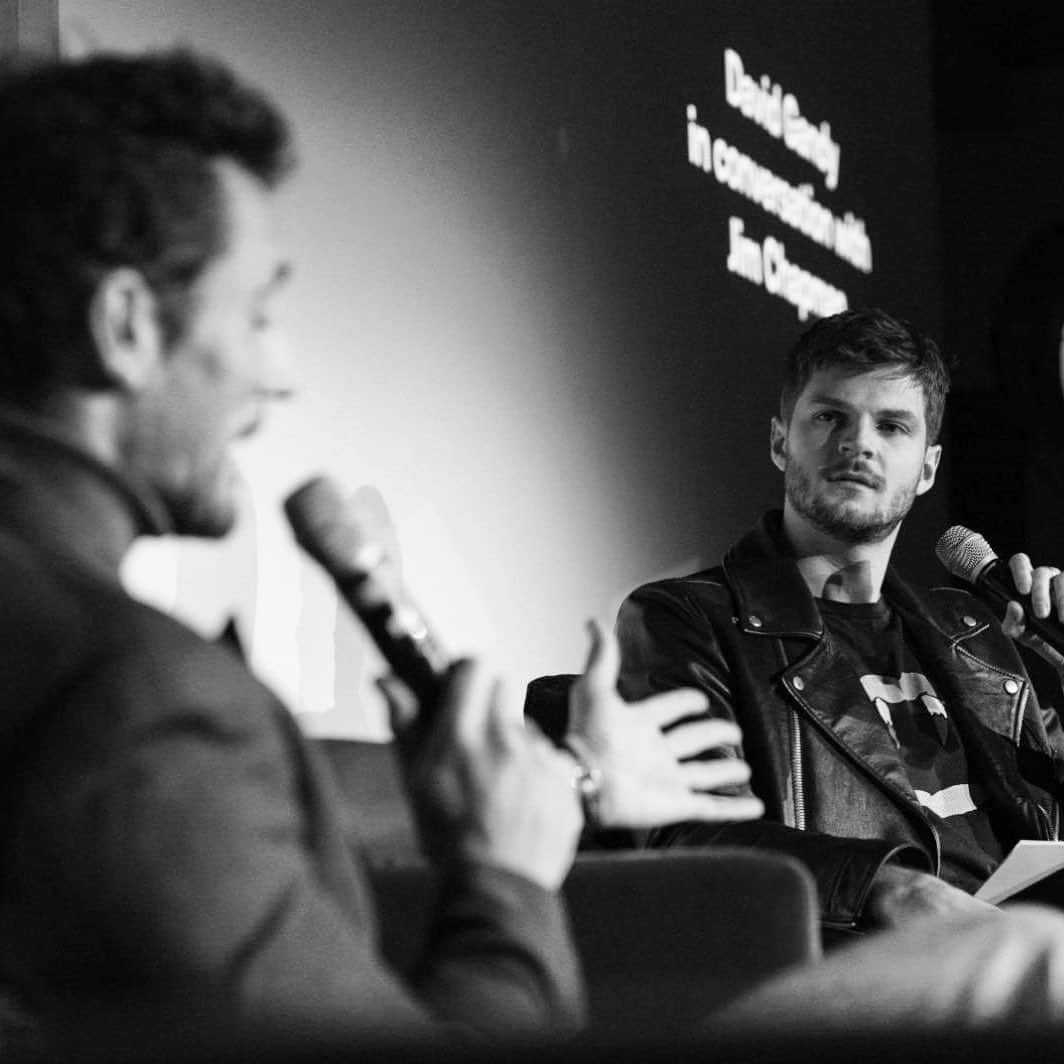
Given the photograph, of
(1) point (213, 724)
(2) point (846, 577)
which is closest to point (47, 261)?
(1) point (213, 724)

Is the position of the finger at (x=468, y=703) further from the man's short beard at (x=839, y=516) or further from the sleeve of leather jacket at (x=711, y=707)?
the man's short beard at (x=839, y=516)

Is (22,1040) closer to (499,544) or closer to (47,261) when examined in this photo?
(47,261)

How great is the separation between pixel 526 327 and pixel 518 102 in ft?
1.41

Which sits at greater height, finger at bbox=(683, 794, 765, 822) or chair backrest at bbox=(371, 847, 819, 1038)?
finger at bbox=(683, 794, 765, 822)

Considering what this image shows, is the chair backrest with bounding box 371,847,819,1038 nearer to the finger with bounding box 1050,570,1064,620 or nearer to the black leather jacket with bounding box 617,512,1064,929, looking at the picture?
the black leather jacket with bounding box 617,512,1064,929

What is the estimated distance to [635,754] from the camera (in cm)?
141

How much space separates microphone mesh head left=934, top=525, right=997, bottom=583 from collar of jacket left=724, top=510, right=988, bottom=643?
0.32ft

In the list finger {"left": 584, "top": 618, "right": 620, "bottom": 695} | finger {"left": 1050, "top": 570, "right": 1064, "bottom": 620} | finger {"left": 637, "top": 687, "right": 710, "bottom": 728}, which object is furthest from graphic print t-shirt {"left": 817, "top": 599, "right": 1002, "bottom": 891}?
finger {"left": 584, "top": 618, "right": 620, "bottom": 695}

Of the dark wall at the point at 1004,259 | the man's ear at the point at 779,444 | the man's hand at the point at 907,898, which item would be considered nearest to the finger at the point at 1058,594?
the man's ear at the point at 779,444

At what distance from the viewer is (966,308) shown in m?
6.84

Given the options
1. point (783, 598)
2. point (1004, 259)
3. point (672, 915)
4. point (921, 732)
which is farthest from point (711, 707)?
point (1004, 259)

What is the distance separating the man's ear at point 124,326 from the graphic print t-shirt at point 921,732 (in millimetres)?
1780

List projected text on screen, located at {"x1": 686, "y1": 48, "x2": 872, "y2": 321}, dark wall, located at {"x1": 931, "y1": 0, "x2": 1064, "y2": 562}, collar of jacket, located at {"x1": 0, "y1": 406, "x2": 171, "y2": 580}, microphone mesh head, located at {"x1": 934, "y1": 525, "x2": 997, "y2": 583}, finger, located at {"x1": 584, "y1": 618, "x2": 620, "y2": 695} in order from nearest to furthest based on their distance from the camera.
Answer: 1. collar of jacket, located at {"x1": 0, "y1": 406, "x2": 171, "y2": 580}
2. finger, located at {"x1": 584, "y1": 618, "x2": 620, "y2": 695}
3. microphone mesh head, located at {"x1": 934, "y1": 525, "x2": 997, "y2": 583}
4. projected text on screen, located at {"x1": 686, "y1": 48, "x2": 872, "y2": 321}
5. dark wall, located at {"x1": 931, "y1": 0, "x2": 1064, "y2": 562}

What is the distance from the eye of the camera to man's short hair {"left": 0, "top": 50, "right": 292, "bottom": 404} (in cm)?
105
